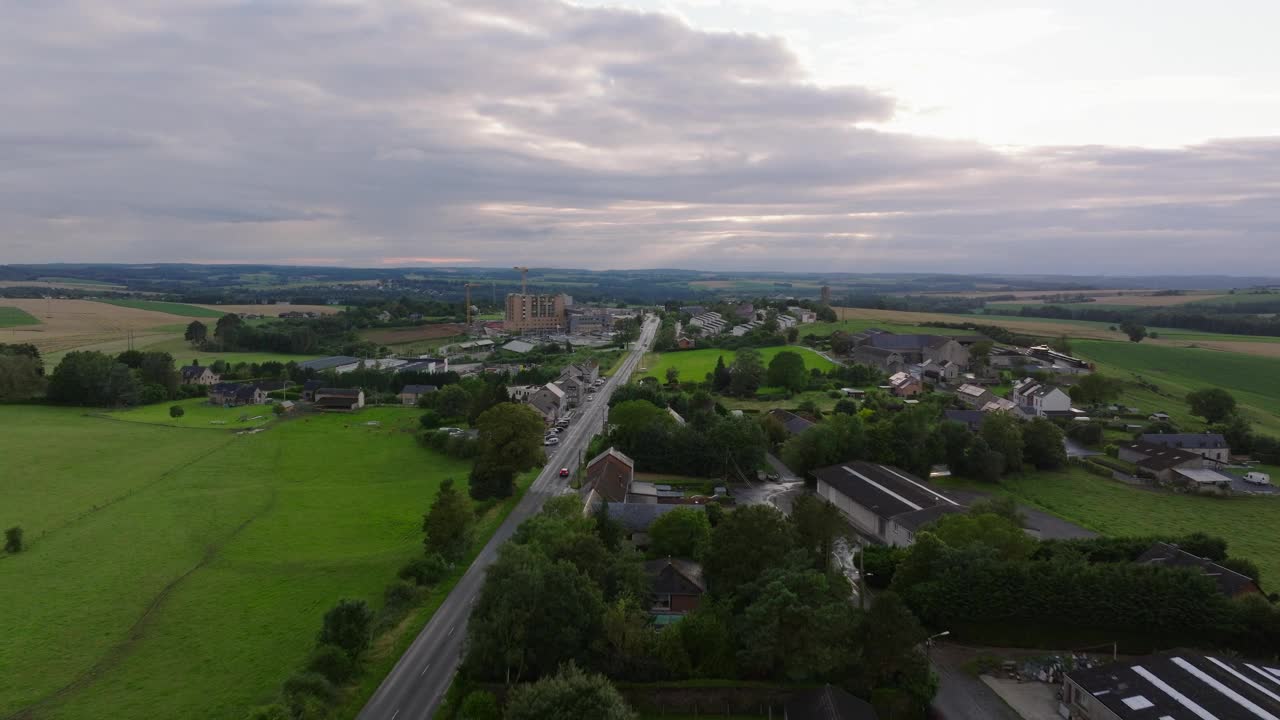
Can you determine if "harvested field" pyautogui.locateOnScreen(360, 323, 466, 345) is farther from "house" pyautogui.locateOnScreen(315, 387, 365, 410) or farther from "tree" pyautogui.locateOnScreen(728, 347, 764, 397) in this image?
"tree" pyautogui.locateOnScreen(728, 347, 764, 397)

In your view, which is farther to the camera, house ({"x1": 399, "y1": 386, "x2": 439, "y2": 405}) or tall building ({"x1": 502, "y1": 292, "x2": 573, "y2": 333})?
tall building ({"x1": 502, "y1": 292, "x2": 573, "y2": 333})

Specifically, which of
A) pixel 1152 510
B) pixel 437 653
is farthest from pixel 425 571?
pixel 1152 510

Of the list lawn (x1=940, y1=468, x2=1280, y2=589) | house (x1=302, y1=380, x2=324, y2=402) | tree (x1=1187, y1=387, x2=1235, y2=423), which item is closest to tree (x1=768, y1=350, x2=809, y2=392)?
lawn (x1=940, y1=468, x2=1280, y2=589)

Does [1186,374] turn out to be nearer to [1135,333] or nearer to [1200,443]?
[1135,333]

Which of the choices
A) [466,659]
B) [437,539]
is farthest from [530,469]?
[466,659]

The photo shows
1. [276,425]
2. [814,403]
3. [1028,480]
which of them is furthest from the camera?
[814,403]

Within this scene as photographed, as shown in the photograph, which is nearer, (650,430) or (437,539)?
(437,539)

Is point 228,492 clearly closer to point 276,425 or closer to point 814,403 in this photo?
point 276,425
